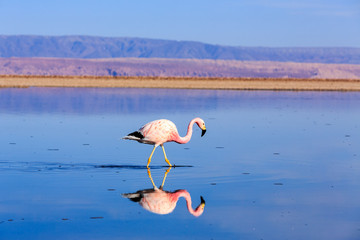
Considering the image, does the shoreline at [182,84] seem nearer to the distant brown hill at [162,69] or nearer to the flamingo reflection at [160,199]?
the flamingo reflection at [160,199]

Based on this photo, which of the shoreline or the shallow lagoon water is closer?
the shallow lagoon water

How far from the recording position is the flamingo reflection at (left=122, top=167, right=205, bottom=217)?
8.84 meters

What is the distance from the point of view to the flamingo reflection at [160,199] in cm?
884

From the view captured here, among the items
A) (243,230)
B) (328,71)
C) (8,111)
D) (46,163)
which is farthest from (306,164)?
(328,71)

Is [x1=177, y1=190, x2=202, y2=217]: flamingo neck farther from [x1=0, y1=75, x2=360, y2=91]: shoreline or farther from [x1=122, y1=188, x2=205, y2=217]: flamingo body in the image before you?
[x1=0, y1=75, x2=360, y2=91]: shoreline

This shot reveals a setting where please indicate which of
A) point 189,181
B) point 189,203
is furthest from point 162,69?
point 189,203

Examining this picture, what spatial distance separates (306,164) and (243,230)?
5.63 meters

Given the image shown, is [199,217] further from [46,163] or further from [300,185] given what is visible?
[46,163]

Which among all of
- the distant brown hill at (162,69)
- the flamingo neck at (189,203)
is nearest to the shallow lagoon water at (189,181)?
the flamingo neck at (189,203)

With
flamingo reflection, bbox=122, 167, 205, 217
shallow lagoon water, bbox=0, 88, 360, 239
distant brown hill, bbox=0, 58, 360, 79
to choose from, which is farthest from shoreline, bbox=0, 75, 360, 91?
distant brown hill, bbox=0, 58, 360, 79

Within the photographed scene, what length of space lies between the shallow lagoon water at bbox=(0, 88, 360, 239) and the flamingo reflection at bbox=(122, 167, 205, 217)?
0.11 meters

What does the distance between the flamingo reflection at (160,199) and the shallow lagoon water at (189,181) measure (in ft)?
0.37

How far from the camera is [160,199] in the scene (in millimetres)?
9445

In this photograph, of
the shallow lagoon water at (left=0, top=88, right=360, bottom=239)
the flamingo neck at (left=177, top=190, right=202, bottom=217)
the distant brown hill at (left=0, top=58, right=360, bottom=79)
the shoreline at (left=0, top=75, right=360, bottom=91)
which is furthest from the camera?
the distant brown hill at (left=0, top=58, right=360, bottom=79)
